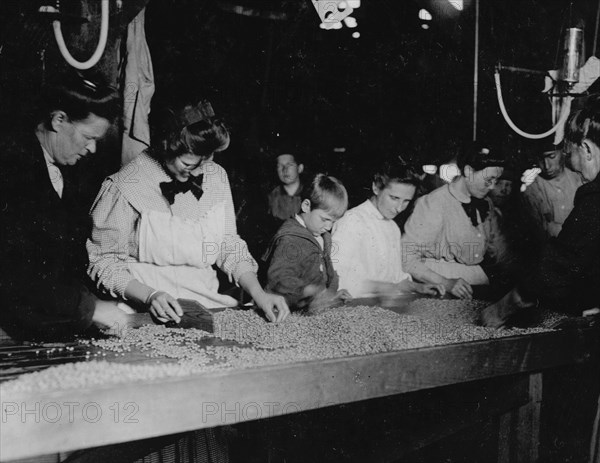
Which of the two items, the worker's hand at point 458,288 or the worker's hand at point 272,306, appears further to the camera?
the worker's hand at point 458,288

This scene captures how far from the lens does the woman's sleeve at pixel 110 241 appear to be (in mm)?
2133

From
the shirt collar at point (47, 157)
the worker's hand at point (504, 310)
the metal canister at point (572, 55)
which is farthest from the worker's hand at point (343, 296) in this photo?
the metal canister at point (572, 55)

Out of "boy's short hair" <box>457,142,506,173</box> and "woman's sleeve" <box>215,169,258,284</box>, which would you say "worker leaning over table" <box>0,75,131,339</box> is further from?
"boy's short hair" <box>457,142,506,173</box>

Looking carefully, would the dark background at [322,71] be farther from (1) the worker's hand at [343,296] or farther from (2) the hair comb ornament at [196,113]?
(1) the worker's hand at [343,296]

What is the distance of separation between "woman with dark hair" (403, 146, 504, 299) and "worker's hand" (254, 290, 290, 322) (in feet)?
2.74

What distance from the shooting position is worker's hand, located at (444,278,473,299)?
10.0ft

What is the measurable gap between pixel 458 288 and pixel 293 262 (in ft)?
3.22

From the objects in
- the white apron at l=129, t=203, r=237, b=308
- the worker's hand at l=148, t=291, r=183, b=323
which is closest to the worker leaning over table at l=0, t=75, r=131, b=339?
the worker's hand at l=148, t=291, r=183, b=323

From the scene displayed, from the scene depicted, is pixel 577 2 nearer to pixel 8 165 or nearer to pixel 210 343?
pixel 210 343

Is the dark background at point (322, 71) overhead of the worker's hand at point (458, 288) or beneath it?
overhead

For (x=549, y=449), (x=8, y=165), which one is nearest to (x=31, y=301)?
(x=8, y=165)

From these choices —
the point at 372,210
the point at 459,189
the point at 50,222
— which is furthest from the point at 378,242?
the point at 50,222

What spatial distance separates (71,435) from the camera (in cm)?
134

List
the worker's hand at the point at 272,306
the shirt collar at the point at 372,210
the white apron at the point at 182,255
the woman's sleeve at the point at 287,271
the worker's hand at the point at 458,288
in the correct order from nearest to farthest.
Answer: the white apron at the point at 182,255 → the worker's hand at the point at 272,306 → the woman's sleeve at the point at 287,271 → the shirt collar at the point at 372,210 → the worker's hand at the point at 458,288
